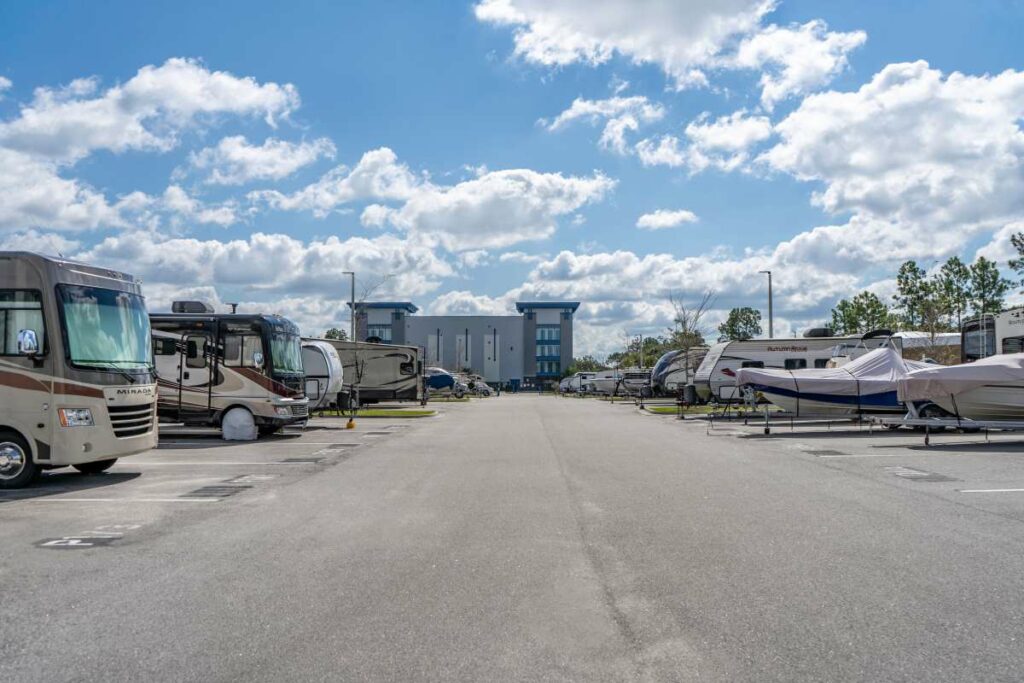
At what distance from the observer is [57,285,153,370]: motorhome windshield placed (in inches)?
502

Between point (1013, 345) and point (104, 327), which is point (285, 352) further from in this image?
point (1013, 345)

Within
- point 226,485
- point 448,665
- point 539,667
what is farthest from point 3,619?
point 226,485

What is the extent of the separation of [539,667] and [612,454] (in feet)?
41.7

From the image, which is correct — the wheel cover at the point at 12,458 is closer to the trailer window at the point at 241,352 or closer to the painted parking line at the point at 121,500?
the painted parking line at the point at 121,500

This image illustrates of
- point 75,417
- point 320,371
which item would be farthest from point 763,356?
point 75,417

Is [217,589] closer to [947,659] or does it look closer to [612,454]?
[947,659]

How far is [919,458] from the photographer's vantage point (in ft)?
52.7

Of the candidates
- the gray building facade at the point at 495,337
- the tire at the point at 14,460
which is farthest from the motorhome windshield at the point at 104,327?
the gray building facade at the point at 495,337

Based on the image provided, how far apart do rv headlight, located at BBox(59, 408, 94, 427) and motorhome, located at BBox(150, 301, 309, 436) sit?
887 cm

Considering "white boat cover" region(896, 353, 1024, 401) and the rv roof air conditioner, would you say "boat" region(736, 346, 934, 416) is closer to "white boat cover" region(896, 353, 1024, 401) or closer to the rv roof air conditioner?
"white boat cover" region(896, 353, 1024, 401)

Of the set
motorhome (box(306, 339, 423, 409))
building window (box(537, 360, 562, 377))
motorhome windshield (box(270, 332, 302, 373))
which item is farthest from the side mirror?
building window (box(537, 360, 562, 377))

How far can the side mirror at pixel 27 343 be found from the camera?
12.2 m

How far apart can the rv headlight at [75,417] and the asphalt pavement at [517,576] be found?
97cm

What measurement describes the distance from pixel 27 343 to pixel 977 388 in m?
18.9
